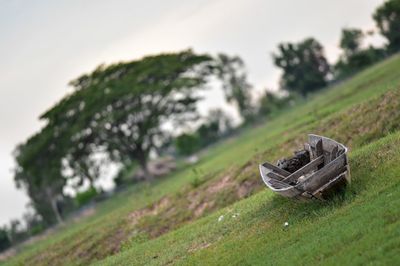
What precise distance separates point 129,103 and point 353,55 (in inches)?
1537

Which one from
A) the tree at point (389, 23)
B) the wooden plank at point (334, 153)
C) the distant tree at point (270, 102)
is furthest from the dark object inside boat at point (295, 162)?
the distant tree at point (270, 102)

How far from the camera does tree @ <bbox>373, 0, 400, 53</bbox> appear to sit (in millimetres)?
72688

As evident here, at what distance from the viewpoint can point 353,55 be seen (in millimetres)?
81750

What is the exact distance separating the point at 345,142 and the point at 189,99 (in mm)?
38798

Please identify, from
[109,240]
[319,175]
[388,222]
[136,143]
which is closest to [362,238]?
[388,222]

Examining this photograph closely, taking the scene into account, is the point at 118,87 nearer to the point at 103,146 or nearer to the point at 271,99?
the point at 103,146

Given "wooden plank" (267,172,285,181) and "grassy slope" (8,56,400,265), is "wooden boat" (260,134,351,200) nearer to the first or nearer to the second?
"wooden plank" (267,172,285,181)

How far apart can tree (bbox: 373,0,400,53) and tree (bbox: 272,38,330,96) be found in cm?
1145

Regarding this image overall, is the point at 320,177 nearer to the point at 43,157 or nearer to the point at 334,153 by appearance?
the point at 334,153

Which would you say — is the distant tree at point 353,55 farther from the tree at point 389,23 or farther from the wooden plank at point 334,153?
the wooden plank at point 334,153

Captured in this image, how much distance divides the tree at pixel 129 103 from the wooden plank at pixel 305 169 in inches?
1573

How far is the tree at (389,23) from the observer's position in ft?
238

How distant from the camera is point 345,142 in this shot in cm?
2366

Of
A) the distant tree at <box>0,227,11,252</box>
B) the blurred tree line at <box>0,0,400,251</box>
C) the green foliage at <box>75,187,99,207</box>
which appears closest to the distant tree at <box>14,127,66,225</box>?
the blurred tree line at <box>0,0,400,251</box>
